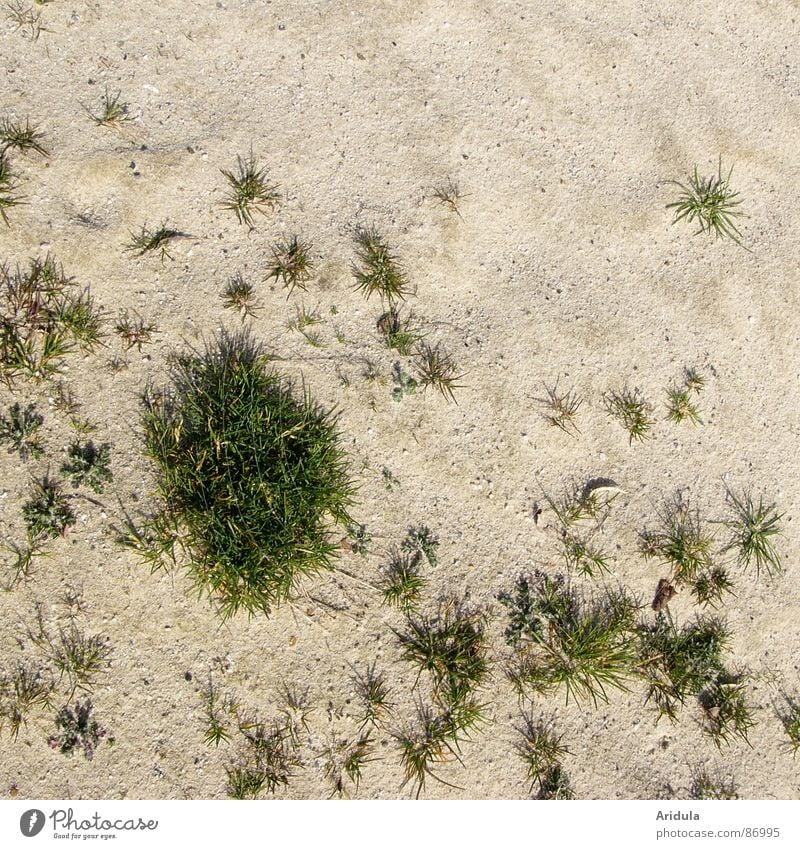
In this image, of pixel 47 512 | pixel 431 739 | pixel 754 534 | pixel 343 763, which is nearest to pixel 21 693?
pixel 47 512

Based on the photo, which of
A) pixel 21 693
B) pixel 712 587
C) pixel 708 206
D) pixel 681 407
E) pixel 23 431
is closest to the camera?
pixel 21 693

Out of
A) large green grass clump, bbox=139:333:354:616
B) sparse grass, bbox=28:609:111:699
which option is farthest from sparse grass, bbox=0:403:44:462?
sparse grass, bbox=28:609:111:699

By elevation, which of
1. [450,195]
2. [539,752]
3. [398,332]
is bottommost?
[539,752]

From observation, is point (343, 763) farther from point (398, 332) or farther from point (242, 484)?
point (398, 332)

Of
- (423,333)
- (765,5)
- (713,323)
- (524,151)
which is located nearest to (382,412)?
(423,333)

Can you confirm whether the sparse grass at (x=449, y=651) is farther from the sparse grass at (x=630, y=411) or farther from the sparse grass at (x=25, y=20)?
the sparse grass at (x=25, y=20)

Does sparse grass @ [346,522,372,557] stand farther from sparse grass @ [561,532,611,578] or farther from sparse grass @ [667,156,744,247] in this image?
sparse grass @ [667,156,744,247]

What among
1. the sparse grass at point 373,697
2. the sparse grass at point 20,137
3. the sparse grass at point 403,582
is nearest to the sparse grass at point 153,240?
the sparse grass at point 20,137
